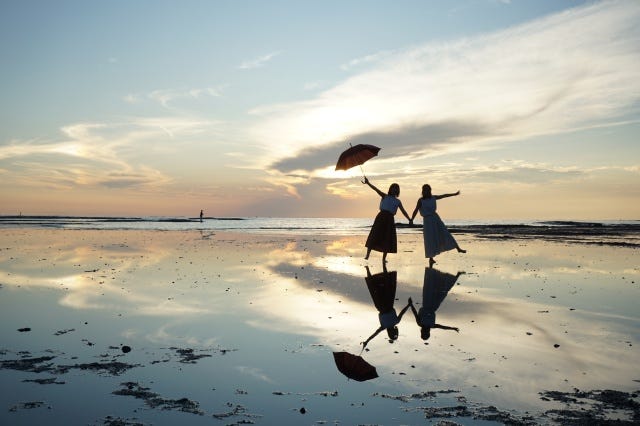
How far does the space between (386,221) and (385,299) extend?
8.02 m

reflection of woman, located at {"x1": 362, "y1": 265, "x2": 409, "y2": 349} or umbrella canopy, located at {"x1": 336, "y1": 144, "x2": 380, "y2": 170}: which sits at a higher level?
umbrella canopy, located at {"x1": 336, "y1": 144, "x2": 380, "y2": 170}

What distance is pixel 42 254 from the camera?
23.6 meters

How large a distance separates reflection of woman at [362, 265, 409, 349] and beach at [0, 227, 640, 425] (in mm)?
187

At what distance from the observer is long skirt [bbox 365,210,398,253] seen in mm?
19906

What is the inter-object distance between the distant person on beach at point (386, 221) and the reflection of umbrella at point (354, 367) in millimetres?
12250

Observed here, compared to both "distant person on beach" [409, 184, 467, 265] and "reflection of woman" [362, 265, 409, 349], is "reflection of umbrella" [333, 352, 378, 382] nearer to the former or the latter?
"reflection of woman" [362, 265, 409, 349]

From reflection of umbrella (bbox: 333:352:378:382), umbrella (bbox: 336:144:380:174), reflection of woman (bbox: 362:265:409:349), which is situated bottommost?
reflection of umbrella (bbox: 333:352:378:382)

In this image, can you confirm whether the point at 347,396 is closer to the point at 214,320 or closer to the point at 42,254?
the point at 214,320

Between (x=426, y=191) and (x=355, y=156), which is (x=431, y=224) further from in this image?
(x=355, y=156)

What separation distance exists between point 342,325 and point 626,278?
1171 centimetres

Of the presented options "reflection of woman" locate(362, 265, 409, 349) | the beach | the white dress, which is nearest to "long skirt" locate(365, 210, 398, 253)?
the white dress

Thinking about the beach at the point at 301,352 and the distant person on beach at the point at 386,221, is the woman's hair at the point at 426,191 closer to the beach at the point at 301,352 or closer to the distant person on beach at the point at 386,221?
the distant person on beach at the point at 386,221

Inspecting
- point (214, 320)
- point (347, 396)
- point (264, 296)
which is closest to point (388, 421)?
point (347, 396)

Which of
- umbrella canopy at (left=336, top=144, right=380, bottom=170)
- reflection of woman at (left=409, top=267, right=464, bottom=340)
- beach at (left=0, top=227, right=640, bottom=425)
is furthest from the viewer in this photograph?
umbrella canopy at (left=336, top=144, right=380, bottom=170)
